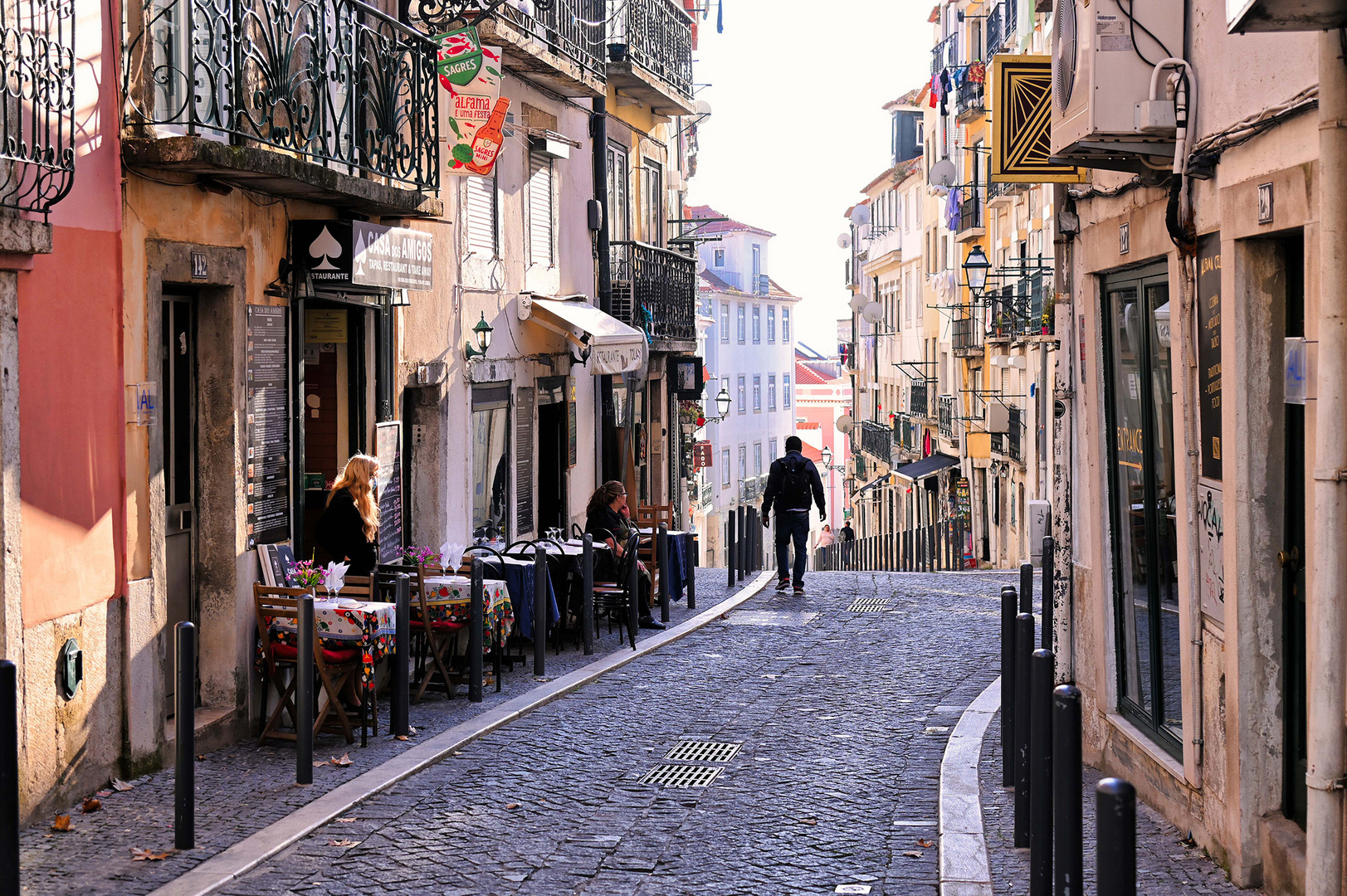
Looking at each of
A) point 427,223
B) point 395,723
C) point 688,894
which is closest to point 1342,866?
point 688,894

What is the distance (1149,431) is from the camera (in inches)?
327

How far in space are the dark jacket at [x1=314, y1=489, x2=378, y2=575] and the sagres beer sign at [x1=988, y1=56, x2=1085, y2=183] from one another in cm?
501

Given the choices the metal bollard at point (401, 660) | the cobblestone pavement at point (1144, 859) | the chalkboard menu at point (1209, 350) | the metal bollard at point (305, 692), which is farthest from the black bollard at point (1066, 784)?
the metal bollard at point (401, 660)

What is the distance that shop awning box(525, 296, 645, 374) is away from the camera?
1733cm

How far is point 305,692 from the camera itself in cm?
843

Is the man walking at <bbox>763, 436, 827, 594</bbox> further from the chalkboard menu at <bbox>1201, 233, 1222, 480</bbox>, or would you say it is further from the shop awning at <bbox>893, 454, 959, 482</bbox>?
the shop awning at <bbox>893, 454, 959, 482</bbox>

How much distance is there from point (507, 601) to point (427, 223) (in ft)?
14.1

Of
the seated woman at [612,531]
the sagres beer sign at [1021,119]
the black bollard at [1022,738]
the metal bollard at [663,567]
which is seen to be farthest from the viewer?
the metal bollard at [663,567]

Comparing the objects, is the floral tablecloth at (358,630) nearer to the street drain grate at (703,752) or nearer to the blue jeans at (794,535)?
the street drain grate at (703,752)

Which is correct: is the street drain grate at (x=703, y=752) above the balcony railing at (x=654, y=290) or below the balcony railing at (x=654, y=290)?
below

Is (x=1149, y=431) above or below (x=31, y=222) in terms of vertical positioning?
below

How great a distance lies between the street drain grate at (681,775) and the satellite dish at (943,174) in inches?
1357

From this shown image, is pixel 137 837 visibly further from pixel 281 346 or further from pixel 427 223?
pixel 427 223

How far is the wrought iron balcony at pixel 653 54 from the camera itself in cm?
2219
